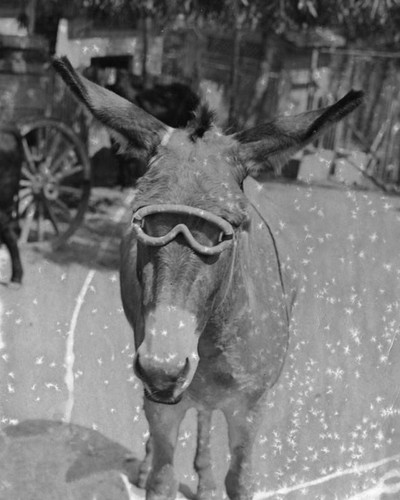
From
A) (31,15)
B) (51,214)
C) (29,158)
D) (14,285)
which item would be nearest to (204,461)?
(14,285)

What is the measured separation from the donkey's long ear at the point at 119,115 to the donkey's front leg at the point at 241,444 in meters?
1.24

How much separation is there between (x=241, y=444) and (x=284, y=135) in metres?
1.54

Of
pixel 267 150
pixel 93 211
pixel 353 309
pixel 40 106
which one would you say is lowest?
pixel 93 211

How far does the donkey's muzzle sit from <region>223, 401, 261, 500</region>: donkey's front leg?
877mm

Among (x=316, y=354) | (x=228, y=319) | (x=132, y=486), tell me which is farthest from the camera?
(x=316, y=354)

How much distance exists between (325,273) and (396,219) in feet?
3.54

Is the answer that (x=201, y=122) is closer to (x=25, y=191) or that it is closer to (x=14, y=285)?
(x=14, y=285)

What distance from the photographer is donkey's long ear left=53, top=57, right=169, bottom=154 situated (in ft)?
8.34

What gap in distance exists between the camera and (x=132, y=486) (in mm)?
3939

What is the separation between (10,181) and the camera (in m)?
6.21

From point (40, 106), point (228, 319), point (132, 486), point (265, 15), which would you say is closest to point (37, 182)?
point (40, 106)

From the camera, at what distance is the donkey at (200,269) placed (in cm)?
Result: 225

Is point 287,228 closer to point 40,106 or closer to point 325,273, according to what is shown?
point 325,273

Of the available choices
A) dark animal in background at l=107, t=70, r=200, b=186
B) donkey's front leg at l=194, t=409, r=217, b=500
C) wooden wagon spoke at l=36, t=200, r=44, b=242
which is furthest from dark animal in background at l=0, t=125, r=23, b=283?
donkey's front leg at l=194, t=409, r=217, b=500
